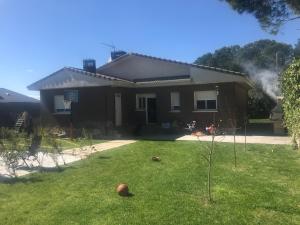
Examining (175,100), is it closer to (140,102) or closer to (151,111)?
(151,111)

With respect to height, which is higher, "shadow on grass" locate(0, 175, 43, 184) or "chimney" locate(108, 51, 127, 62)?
"chimney" locate(108, 51, 127, 62)

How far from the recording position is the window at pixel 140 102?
944 inches

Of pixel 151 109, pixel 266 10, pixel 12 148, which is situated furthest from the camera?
pixel 151 109

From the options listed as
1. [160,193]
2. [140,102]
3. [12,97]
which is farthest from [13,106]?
[160,193]

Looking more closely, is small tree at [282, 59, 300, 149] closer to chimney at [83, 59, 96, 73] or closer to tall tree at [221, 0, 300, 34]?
tall tree at [221, 0, 300, 34]

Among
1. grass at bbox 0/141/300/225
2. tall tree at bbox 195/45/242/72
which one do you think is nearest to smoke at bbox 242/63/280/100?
tall tree at bbox 195/45/242/72

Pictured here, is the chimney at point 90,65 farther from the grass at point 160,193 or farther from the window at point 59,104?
the grass at point 160,193

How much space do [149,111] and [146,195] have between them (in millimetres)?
16593

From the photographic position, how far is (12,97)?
34.0 metres

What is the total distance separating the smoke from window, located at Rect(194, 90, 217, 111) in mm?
24912

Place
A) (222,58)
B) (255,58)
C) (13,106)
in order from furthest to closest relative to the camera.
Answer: (222,58) < (255,58) < (13,106)

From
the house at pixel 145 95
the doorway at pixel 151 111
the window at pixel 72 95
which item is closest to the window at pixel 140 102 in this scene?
the house at pixel 145 95

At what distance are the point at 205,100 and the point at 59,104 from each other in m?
9.76

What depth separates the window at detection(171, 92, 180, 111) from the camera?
2267 cm
